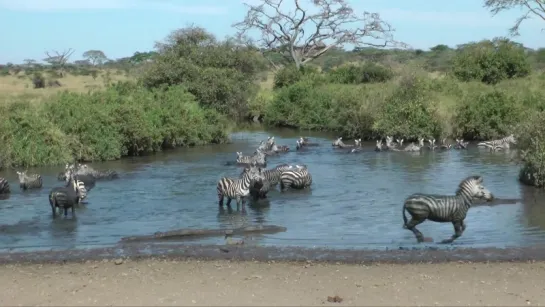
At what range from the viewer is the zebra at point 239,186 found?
57.8 ft

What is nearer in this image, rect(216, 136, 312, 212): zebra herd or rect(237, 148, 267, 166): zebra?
rect(216, 136, 312, 212): zebra herd

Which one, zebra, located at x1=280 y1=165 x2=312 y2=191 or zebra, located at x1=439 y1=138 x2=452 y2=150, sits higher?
zebra, located at x1=439 y1=138 x2=452 y2=150

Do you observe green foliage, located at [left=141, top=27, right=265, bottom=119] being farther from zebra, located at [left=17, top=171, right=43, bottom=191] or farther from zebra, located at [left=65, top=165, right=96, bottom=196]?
zebra, located at [left=17, top=171, right=43, bottom=191]

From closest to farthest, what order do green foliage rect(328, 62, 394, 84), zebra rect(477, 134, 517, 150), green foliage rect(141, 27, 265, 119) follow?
zebra rect(477, 134, 517, 150)
green foliage rect(141, 27, 265, 119)
green foliage rect(328, 62, 394, 84)

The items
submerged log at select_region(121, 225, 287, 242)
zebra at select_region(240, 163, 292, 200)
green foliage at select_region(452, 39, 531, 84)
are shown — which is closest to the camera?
submerged log at select_region(121, 225, 287, 242)

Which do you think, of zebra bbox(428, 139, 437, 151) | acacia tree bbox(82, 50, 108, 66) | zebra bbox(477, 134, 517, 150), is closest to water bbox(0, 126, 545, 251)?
zebra bbox(477, 134, 517, 150)

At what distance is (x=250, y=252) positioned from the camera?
41.8 ft

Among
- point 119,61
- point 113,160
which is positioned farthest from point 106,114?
point 119,61

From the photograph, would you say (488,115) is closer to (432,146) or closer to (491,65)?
(432,146)

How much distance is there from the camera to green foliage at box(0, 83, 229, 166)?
27203mm

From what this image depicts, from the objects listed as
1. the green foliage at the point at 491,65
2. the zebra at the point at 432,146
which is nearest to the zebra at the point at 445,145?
the zebra at the point at 432,146

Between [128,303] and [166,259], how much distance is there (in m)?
2.90

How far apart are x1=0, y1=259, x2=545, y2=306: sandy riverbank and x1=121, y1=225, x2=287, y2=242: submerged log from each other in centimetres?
213

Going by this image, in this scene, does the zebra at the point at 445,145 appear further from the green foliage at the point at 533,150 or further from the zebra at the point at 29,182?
the zebra at the point at 29,182
